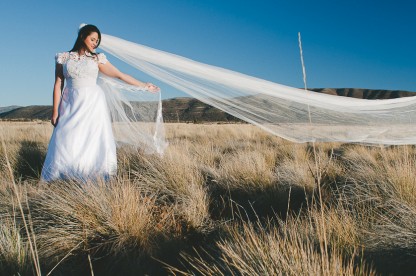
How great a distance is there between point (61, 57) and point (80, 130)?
91cm

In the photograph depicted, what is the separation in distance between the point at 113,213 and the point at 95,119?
176cm

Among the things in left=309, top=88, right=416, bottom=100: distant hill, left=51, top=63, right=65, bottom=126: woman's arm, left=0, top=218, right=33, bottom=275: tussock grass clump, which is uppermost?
left=309, top=88, right=416, bottom=100: distant hill

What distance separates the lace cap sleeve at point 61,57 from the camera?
12.6 feet

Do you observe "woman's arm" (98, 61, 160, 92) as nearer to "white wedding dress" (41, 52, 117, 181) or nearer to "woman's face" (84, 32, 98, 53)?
"white wedding dress" (41, 52, 117, 181)

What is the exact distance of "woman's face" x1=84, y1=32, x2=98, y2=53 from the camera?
380 centimetres

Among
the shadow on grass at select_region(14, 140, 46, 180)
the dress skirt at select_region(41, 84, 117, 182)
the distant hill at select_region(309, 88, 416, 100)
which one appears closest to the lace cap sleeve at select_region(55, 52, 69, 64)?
the dress skirt at select_region(41, 84, 117, 182)

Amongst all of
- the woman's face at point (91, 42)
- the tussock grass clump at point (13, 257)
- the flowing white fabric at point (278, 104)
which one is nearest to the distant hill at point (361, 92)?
the flowing white fabric at point (278, 104)

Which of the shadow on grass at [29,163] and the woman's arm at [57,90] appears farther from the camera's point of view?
the shadow on grass at [29,163]

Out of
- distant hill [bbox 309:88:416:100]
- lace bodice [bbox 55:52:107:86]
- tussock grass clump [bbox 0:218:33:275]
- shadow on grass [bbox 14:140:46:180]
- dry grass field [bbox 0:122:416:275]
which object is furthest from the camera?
distant hill [bbox 309:88:416:100]

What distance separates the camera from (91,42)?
12.6ft

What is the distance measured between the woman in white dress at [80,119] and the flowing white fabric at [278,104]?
0.87ft

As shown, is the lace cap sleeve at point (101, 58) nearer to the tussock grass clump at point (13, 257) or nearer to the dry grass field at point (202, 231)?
the dry grass field at point (202, 231)

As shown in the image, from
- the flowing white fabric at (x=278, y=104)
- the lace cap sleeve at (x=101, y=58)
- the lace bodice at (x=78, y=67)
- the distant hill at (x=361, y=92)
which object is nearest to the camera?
the flowing white fabric at (x=278, y=104)

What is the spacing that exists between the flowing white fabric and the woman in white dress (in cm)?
27
